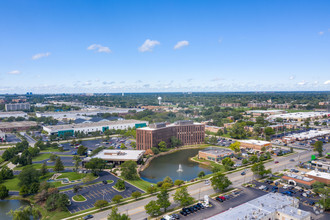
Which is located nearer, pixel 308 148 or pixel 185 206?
pixel 185 206

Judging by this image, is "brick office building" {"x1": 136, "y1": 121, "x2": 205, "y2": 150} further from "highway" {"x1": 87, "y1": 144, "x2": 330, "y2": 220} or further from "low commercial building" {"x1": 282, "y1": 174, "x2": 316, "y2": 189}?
"low commercial building" {"x1": 282, "y1": 174, "x2": 316, "y2": 189}

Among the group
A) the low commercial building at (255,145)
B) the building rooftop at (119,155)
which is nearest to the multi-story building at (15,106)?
the building rooftop at (119,155)

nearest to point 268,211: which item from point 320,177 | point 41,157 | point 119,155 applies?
point 320,177

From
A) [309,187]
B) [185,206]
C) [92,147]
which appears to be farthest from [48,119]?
[309,187]

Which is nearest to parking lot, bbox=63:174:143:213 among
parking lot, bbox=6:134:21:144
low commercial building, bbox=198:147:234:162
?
low commercial building, bbox=198:147:234:162

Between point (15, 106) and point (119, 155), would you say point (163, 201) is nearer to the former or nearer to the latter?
point (119, 155)

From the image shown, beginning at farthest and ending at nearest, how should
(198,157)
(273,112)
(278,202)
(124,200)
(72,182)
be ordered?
1. (273,112)
2. (198,157)
3. (72,182)
4. (124,200)
5. (278,202)

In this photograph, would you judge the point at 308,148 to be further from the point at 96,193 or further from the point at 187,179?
the point at 96,193
